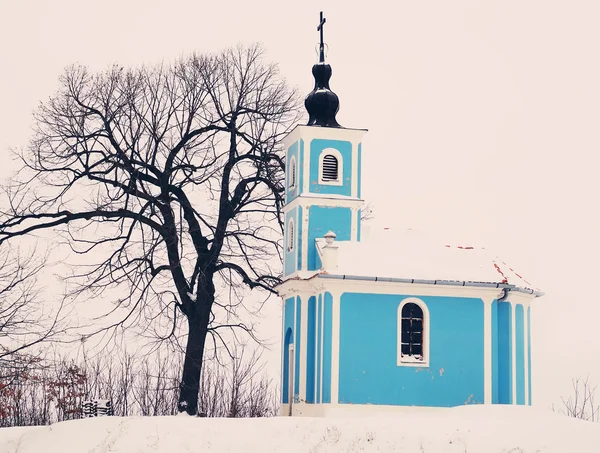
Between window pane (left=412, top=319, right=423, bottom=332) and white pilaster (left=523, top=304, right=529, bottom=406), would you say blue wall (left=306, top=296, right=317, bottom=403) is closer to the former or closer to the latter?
window pane (left=412, top=319, right=423, bottom=332)

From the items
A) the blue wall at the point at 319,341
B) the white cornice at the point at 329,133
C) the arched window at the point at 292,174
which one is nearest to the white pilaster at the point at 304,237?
the arched window at the point at 292,174

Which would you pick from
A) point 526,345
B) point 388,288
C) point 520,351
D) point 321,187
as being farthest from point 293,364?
point 526,345

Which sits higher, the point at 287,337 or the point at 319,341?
the point at 287,337

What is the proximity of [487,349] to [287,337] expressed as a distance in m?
5.87

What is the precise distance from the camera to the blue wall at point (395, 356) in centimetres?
3117

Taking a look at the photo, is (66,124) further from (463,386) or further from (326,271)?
(463,386)

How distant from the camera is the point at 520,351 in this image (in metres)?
32.6

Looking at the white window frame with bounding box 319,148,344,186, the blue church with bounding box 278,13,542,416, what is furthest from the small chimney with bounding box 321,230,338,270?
the white window frame with bounding box 319,148,344,186

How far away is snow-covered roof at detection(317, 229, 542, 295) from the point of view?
31.9 meters

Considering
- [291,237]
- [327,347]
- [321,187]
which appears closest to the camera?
[327,347]

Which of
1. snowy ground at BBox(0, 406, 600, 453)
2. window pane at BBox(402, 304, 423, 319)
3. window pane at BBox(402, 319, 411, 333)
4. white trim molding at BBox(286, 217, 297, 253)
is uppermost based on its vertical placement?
white trim molding at BBox(286, 217, 297, 253)

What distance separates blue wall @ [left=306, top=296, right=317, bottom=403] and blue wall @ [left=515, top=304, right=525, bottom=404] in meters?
5.57

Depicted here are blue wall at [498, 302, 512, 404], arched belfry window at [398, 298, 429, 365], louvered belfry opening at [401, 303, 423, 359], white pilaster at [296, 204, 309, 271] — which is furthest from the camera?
white pilaster at [296, 204, 309, 271]

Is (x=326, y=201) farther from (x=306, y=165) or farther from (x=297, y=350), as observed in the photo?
(x=297, y=350)
